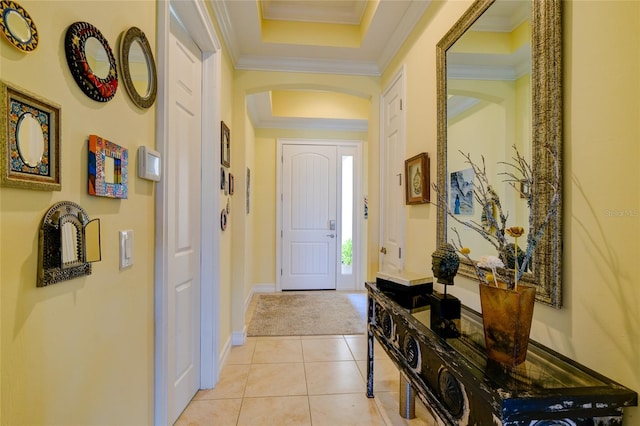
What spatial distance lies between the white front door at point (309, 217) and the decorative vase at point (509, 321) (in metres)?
3.96

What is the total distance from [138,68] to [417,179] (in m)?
1.67

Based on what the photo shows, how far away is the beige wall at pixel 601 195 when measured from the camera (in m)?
0.80

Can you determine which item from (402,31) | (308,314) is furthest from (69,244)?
(308,314)

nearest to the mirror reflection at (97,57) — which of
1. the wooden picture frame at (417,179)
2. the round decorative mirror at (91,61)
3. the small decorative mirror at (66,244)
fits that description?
the round decorative mirror at (91,61)

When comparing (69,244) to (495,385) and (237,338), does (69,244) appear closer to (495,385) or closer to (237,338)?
(495,385)

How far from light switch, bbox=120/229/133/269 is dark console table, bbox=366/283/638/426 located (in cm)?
111

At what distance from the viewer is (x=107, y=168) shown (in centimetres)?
95

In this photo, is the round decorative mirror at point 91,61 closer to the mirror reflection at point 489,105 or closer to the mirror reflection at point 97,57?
the mirror reflection at point 97,57

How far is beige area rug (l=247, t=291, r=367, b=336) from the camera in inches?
127

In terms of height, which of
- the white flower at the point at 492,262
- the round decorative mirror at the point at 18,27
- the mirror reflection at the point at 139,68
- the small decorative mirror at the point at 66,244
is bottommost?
the white flower at the point at 492,262

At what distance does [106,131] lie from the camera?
96cm

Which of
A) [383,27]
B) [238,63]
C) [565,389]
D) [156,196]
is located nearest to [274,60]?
[238,63]

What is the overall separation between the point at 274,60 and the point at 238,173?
43.2 inches

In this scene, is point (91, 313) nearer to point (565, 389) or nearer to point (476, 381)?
point (476, 381)
